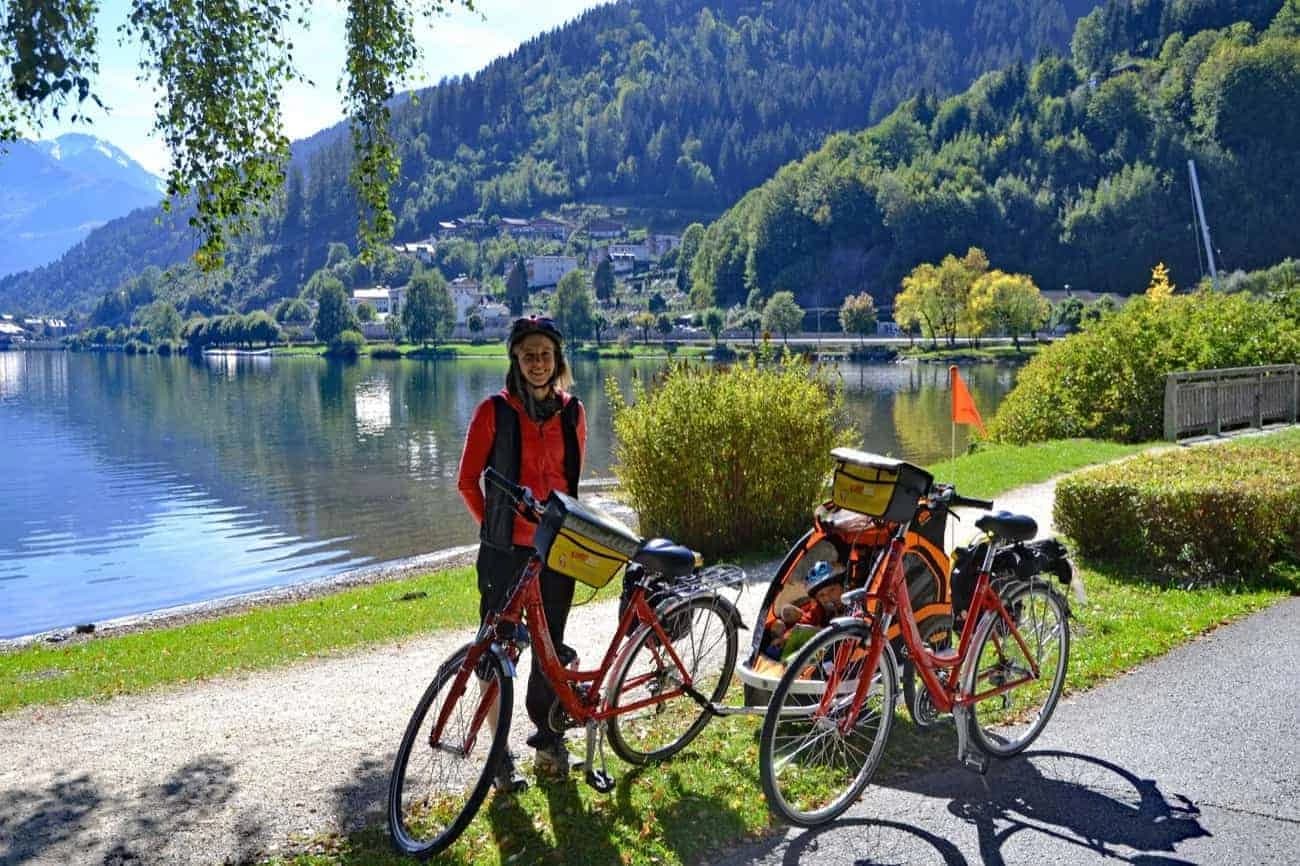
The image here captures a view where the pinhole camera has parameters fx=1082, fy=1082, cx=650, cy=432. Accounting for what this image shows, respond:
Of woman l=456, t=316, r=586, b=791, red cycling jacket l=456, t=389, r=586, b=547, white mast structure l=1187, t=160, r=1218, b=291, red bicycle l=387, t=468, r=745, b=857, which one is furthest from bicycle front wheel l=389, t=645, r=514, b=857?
white mast structure l=1187, t=160, r=1218, b=291

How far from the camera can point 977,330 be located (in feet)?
373

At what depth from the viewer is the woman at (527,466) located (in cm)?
525

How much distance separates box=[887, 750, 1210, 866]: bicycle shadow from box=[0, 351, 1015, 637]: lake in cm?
989

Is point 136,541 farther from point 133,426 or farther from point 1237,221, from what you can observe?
point 1237,221

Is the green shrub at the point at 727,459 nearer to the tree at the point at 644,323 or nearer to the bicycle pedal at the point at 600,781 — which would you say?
the bicycle pedal at the point at 600,781

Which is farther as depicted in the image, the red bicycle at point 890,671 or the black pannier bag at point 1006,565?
the black pannier bag at point 1006,565

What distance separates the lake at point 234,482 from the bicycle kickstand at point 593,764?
9.79 meters

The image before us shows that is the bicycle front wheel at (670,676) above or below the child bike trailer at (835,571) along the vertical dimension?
below

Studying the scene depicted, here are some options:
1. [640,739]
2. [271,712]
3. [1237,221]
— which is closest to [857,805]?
[640,739]

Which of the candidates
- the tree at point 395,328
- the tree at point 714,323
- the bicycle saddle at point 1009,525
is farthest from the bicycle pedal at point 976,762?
the tree at point 395,328

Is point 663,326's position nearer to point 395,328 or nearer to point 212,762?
point 395,328

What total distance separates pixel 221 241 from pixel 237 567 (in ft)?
51.3

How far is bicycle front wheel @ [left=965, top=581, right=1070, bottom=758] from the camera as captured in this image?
18.3ft

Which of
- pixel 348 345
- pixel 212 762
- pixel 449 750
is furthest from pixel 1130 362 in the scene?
pixel 348 345
